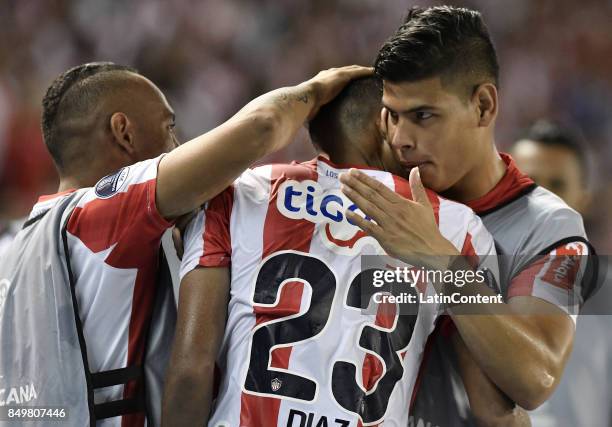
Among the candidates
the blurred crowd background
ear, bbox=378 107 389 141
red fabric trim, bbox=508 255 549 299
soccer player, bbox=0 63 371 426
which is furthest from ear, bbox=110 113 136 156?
the blurred crowd background

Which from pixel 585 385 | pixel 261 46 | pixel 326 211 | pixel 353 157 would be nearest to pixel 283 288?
pixel 326 211

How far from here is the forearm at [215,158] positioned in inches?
81.7

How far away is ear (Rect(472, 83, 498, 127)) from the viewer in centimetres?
243

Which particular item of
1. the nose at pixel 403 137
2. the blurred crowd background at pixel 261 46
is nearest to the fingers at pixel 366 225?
the nose at pixel 403 137

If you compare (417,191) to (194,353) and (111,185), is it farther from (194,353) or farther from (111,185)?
(111,185)

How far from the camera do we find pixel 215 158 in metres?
2.07

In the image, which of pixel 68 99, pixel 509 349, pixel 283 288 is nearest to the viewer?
pixel 509 349

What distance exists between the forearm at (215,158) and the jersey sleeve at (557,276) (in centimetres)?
80

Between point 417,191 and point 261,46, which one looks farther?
point 261,46

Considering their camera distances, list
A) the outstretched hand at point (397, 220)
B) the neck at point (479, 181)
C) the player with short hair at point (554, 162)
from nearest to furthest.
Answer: the outstretched hand at point (397, 220) < the neck at point (479, 181) < the player with short hair at point (554, 162)

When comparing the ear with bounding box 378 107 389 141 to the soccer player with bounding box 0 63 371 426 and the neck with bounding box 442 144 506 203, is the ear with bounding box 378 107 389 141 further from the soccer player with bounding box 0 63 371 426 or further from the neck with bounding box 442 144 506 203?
the neck with bounding box 442 144 506 203

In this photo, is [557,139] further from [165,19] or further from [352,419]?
[165,19]

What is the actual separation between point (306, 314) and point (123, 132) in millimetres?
910

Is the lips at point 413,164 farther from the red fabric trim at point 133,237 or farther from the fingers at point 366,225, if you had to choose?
the red fabric trim at point 133,237
